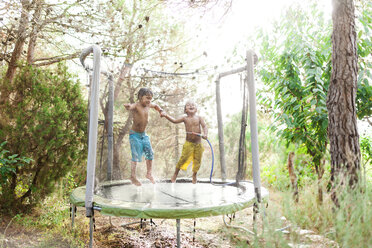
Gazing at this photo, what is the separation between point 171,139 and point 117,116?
2.41 feet

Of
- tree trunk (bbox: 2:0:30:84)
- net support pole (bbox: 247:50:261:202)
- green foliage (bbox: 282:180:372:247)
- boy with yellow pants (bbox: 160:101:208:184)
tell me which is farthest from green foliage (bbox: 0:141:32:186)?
green foliage (bbox: 282:180:372:247)

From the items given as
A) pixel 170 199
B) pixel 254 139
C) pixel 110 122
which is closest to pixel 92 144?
pixel 170 199

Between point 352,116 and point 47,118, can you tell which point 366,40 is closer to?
point 352,116

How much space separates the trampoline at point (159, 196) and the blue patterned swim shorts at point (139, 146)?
0.29 metres

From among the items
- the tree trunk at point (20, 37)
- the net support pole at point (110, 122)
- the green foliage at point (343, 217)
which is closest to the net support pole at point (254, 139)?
the green foliage at point (343, 217)

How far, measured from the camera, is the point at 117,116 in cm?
321

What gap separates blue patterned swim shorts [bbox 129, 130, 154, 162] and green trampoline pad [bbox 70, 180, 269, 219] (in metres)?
0.34

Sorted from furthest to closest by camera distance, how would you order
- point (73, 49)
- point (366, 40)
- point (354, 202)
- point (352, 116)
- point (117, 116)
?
1. point (73, 49)
2. point (117, 116)
3. point (366, 40)
4. point (352, 116)
5. point (354, 202)

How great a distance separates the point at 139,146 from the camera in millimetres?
2967

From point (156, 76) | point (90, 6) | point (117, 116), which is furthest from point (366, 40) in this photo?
point (90, 6)

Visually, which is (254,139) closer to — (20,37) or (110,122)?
(110,122)

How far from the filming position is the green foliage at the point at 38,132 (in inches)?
115

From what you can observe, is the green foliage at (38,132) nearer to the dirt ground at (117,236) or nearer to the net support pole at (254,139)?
the dirt ground at (117,236)

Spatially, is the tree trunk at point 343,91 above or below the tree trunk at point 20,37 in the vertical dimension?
below
